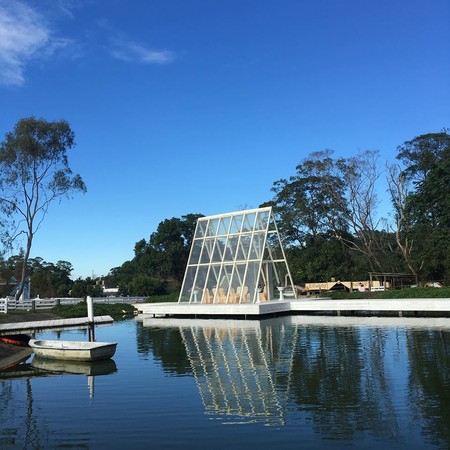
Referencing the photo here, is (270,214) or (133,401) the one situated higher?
(270,214)

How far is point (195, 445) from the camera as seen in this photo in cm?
689

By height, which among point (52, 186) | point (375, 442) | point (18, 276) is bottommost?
point (375, 442)

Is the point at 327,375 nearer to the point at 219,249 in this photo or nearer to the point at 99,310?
the point at 219,249

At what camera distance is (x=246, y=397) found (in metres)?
9.41

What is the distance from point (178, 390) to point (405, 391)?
451 centimetres

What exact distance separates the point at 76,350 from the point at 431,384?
970cm

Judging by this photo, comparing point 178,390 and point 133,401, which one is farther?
point 178,390

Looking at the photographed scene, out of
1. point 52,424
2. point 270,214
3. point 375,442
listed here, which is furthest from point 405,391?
point 270,214

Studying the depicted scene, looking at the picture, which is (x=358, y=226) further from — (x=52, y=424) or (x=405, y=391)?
(x=52, y=424)

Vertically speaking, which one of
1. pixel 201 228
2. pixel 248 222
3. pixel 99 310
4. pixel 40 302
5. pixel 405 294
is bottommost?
pixel 99 310

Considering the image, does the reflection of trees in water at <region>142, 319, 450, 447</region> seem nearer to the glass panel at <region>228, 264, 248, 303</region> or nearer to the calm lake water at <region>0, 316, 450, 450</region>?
the calm lake water at <region>0, 316, 450, 450</region>

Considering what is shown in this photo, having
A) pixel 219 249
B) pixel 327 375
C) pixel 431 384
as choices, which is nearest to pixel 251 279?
pixel 219 249

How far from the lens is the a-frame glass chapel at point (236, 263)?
28422 mm

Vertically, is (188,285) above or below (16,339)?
above
